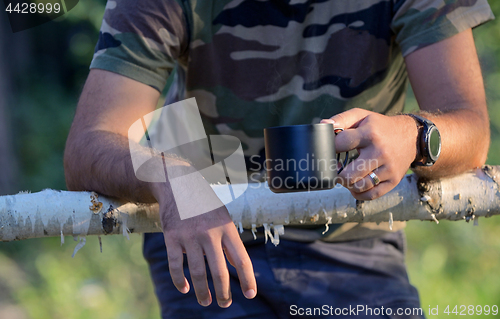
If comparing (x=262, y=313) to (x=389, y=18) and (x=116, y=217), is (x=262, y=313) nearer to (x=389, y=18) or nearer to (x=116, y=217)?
(x=116, y=217)

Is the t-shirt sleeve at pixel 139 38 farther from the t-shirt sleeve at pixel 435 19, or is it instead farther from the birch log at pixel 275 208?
the t-shirt sleeve at pixel 435 19

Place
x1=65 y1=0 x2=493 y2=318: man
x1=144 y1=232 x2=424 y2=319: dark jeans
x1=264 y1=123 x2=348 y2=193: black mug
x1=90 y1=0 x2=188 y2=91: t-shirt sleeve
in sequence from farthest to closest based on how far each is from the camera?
1. x1=144 y1=232 x2=424 y2=319: dark jeans
2. x1=90 y1=0 x2=188 y2=91: t-shirt sleeve
3. x1=65 y1=0 x2=493 y2=318: man
4. x1=264 y1=123 x2=348 y2=193: black mug

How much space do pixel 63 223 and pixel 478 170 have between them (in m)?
1.44

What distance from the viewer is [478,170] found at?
1604 millimetres

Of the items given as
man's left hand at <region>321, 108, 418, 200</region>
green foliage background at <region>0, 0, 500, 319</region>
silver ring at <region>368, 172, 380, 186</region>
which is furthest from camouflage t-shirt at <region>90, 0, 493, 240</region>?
green foliage background at <region>0, 0, 500, 319</region>

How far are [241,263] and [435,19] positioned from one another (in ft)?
4.02

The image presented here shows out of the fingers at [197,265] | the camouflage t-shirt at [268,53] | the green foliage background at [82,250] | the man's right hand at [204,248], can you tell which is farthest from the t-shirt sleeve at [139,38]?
the green foliage background at [82,250]

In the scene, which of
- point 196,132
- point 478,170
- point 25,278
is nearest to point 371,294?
point 478,170

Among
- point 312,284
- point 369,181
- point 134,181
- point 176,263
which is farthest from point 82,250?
point 369,181

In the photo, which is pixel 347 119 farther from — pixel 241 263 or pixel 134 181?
pixel 134 181

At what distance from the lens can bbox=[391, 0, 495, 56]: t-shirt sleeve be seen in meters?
1.70

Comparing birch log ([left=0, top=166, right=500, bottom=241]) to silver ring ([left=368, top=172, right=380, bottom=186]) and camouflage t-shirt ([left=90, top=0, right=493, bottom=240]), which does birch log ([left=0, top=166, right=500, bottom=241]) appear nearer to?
silver ring ([left=368, top=172, right=380, bottom=186])

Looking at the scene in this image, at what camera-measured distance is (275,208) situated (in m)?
Answer: 1.48

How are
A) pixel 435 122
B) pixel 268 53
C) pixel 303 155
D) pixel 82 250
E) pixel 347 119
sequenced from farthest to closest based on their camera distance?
pixel 82 250 → pixel 268 53 → pixel 435 122 → pixel 347 119 → pixel 303 155
